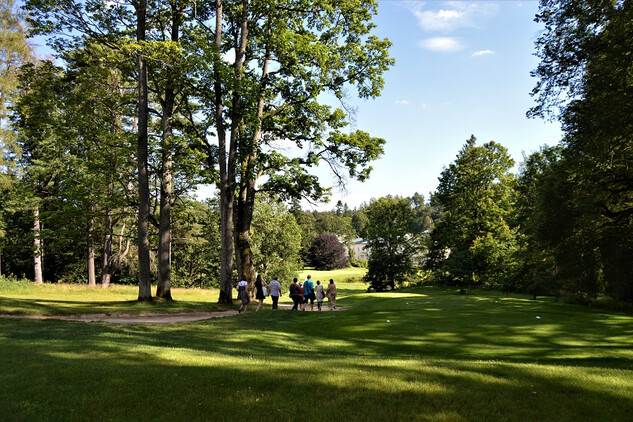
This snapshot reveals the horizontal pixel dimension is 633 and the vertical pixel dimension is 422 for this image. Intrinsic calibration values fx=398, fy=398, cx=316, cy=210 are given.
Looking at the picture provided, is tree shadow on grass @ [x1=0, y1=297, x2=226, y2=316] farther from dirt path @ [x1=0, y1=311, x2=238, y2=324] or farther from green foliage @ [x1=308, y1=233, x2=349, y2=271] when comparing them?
green foliage @ [x1=308, y1=233, x2=349, y2=271]

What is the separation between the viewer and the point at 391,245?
164 ft

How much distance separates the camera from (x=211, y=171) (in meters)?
23.0

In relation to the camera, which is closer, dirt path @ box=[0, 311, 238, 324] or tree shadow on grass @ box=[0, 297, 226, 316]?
dirt path @ box=[0, 311, 238, 324]

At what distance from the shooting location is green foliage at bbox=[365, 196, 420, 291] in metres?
49.4

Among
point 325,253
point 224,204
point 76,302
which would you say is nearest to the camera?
point 76,302

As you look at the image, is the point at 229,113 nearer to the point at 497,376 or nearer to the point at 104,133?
the point at 104,133

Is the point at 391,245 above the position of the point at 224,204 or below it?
below

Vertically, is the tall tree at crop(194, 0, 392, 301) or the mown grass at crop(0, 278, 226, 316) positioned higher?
the tall tree at crop(194, 0, 392, 301)

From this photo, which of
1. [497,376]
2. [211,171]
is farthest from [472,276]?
[497,376]

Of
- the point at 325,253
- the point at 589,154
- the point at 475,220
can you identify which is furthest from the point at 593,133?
the point at 325,253

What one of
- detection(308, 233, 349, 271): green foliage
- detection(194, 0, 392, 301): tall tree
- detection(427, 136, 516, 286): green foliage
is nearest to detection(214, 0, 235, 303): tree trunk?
detection(194, 0, 392, 301): tall tree

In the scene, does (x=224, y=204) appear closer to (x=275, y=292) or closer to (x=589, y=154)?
(x=275, y=292)

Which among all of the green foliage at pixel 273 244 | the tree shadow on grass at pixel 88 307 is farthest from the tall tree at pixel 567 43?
the green foliage at pixel 273 244

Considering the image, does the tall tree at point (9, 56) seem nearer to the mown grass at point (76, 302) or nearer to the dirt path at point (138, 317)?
the mown grass at point (76, 302)
